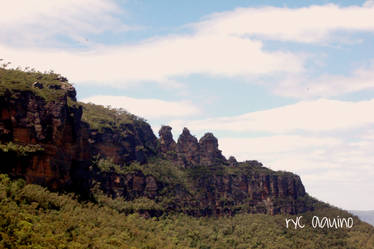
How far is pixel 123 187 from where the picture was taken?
371 ft

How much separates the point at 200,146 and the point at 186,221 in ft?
111

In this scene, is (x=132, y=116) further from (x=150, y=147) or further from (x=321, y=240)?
(x=321, y=240)

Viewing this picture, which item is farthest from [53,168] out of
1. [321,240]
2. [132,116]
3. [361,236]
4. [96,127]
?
[361,236]

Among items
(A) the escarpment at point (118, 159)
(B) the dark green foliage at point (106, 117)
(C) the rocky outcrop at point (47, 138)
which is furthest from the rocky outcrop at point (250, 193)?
(C) the rocky outcrop at point (47, 138)

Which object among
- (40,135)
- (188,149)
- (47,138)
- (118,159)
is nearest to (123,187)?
(118,159)

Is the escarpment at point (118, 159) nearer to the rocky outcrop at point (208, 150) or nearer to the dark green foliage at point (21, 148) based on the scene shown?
the dark green foliage at point (21, 148)

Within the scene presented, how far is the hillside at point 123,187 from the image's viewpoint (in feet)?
218

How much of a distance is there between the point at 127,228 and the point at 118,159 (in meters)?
37.0

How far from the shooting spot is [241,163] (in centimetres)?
15675

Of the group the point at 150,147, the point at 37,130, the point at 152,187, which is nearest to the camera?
the point at 37,130

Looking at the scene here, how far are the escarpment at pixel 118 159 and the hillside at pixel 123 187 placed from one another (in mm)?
215

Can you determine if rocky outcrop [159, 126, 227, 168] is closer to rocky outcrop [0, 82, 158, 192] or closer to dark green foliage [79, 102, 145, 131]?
dark green foliage [79, 102, 145, 131]

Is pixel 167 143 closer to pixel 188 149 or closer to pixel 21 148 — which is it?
pixel 188 149

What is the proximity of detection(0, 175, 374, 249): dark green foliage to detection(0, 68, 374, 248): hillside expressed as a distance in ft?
0.68
